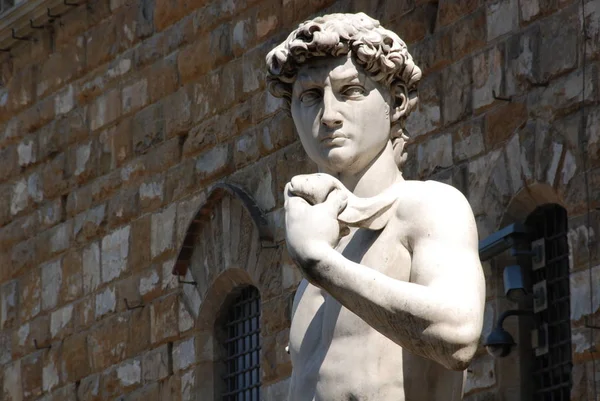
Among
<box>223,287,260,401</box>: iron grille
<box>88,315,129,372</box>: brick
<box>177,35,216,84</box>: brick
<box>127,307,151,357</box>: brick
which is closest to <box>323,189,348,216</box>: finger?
<box>223,287,260,401</box>: iron grille

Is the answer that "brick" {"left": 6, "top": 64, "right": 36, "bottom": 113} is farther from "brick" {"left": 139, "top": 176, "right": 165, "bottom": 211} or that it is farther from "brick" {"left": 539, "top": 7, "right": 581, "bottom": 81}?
"brick" {"left": 539, "top": 7, "right": 581, "bottom": 81}

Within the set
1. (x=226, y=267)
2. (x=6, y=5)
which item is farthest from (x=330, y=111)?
(x=6, y=5)

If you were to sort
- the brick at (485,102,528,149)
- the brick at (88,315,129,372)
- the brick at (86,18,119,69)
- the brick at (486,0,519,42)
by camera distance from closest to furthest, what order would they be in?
the brick at (485,102,528,149)
the brick at (486,0,519,42)
the brick at (88,315,129,372)
the brick at (86,18,119,69)

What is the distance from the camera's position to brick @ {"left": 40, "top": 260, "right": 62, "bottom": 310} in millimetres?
16906

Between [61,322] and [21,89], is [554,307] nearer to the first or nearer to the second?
[61,322]

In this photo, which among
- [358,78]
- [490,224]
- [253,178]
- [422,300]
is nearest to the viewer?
[422,300]

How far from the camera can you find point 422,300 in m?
5.50

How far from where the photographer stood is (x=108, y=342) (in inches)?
631

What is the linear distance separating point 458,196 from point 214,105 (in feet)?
30.8

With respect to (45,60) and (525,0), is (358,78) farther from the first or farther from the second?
(45,60)

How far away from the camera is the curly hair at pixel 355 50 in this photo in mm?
5973

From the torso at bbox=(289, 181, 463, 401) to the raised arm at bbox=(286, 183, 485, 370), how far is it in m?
0.11

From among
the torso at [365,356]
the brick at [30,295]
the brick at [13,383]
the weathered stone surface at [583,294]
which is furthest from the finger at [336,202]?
the brick at [13,383]

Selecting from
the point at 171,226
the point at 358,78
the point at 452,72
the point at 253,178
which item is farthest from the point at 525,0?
the point at 358,78
